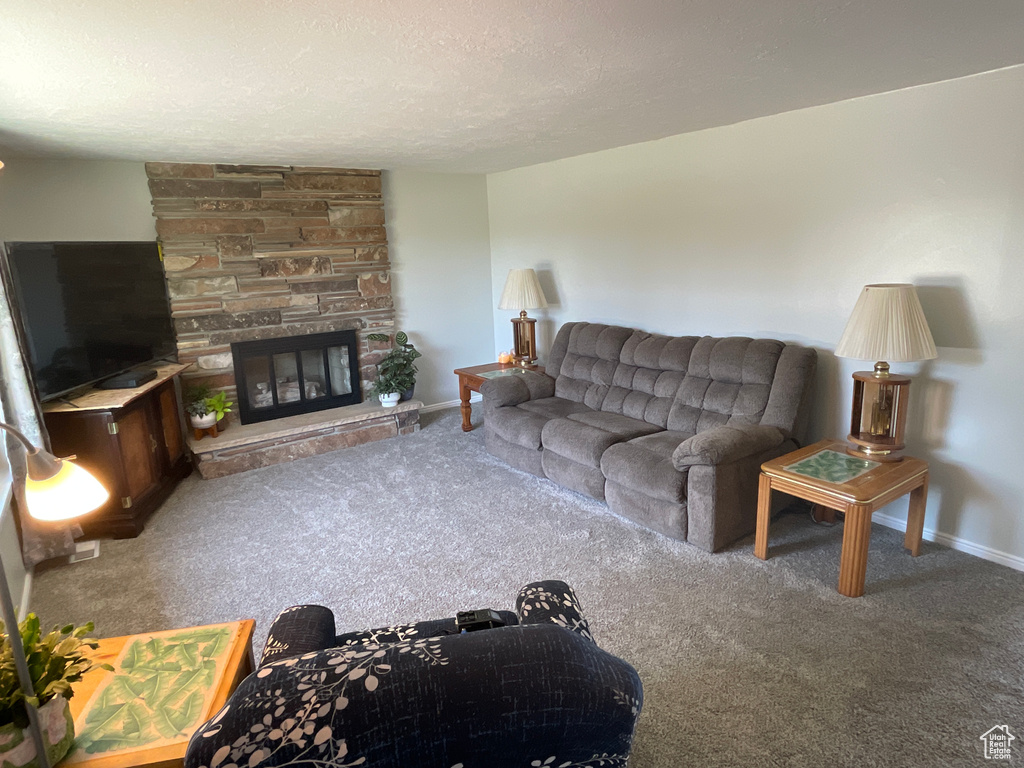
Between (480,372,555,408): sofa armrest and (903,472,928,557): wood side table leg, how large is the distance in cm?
246

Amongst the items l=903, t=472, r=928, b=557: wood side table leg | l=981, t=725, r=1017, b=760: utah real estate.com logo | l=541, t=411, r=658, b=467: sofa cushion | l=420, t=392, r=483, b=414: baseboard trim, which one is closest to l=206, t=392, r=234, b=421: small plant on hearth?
l=420, t=392, r=483, b=414: baseboard trim

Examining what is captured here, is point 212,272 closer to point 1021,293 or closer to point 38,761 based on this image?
point 38,761

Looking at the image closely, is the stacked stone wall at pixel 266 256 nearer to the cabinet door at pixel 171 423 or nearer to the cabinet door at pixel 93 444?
the cabinet door at pixel 171 423

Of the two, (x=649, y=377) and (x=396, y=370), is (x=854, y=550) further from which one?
(x=396, y=370)

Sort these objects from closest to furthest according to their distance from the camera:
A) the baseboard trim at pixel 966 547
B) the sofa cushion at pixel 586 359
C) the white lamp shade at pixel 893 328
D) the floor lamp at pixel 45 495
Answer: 1. the floor lamp at pixel 45 495
2. the white lamp shade at pixel 893 328
3. the baseboard trim at pixel 966 547
4. the sofa cushion at pixel 586 359

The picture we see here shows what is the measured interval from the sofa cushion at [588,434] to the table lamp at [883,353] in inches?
47.2

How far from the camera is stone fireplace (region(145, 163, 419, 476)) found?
4.52 meters

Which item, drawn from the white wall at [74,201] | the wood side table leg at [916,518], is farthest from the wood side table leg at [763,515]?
the white wall at [74,201]

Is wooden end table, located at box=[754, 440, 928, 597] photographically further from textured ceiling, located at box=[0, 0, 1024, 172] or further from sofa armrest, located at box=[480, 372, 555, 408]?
sofa armrest, located at box=[480, 372, 555, 408]

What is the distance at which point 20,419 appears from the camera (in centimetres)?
305

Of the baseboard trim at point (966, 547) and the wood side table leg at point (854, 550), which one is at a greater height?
the wood side table leg at point (854, 550)

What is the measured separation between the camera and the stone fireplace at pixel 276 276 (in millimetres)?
4516

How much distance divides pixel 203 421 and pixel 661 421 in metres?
3.35

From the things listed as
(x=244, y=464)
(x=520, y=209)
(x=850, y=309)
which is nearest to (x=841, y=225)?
(x=850, y=309)
